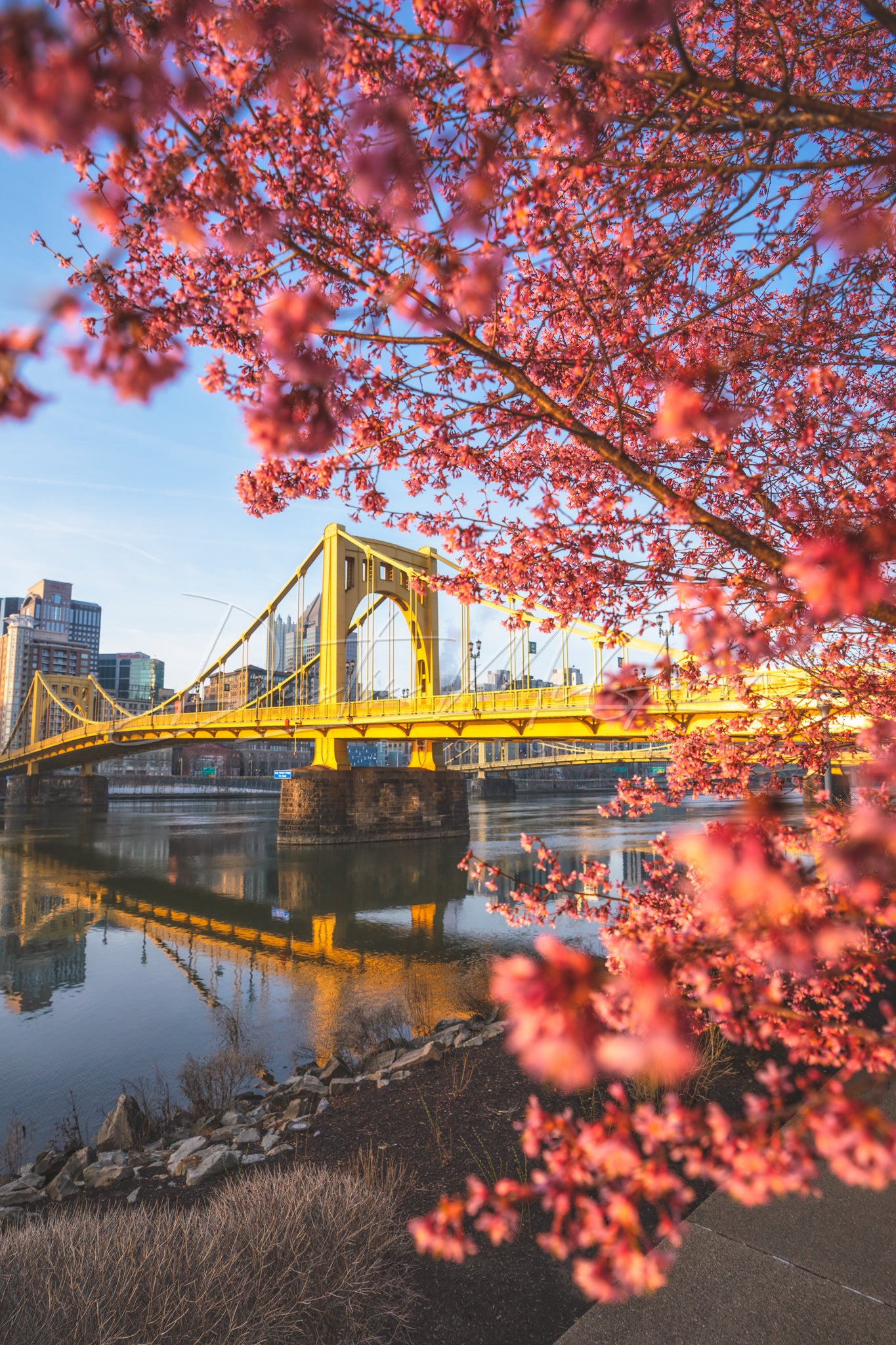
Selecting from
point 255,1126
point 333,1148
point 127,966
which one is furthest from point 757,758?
point 127,966

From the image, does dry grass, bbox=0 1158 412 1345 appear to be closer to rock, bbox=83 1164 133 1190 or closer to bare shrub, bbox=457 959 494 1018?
rock, bbox=83 1164 133 1190

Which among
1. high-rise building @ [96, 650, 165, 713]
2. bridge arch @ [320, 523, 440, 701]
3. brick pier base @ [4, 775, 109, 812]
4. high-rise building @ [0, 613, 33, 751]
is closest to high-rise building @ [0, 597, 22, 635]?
high-rise building @ [96, 650, 165, 713]

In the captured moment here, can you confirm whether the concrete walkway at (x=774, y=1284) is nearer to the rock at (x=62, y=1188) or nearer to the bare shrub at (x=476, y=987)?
the rock at (x=62, y=1188)

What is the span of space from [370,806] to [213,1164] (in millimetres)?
26203

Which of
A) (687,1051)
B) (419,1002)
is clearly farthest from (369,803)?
(687,1051)

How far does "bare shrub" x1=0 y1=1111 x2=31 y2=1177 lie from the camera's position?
513 cm

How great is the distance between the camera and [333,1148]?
167 inches

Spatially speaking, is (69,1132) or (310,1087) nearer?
(69,1132)

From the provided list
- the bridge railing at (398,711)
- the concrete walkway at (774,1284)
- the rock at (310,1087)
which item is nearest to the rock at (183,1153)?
the rock at (310,1087)

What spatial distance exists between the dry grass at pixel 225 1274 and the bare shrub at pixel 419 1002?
14.5ft

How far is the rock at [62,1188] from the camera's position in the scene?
14.0 feet

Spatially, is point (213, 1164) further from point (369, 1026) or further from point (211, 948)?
point (211, 948)

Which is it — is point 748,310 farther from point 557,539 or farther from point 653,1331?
point 653,1331

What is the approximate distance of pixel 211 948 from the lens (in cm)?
1333
